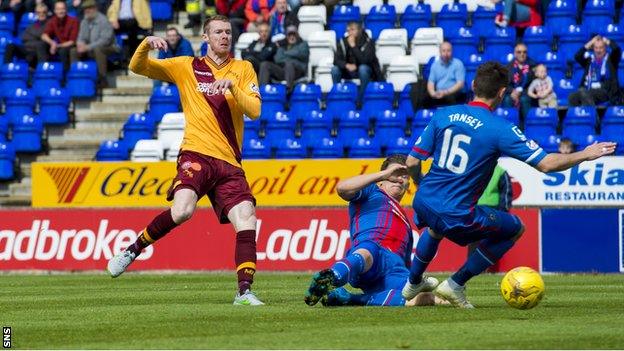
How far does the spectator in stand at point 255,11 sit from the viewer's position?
85.0 ft

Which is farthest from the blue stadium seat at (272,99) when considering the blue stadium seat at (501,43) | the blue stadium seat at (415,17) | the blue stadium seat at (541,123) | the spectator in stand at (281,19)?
the blue stadium seat at (541,123)

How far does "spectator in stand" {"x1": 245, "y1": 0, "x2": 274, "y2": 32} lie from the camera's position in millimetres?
25906

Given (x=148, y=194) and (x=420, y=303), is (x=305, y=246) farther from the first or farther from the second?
(x=420, y=303)

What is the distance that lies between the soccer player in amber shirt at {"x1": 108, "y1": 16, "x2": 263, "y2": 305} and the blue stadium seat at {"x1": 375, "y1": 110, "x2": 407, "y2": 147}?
10535 millimetres

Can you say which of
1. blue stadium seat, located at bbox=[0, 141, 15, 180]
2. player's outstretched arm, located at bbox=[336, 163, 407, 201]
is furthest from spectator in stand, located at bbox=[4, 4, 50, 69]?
player's outstretched arm, located at bbox=[336, 163, 407, 201]

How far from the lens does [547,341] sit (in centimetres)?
848

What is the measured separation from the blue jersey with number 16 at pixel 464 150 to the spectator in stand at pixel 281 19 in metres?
14.0

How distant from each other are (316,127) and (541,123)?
3.72 meters

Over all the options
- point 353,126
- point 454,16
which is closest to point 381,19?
point 454,16

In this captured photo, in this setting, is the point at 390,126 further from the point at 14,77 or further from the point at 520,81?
the point at 14,77

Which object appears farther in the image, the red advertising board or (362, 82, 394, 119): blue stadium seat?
(362, 82, 394, 119): blue stadium seat

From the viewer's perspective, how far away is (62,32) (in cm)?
2675

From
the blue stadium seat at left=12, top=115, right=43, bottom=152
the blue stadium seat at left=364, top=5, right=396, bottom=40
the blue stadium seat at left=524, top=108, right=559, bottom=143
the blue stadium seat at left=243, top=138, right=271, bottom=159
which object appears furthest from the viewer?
the blue stadium seat at left=12, top=115, right=43, bottom=152

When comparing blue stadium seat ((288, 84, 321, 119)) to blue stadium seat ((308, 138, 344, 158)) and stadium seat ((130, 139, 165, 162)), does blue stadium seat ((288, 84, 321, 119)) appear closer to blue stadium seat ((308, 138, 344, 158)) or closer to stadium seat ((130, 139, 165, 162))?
blue stadium seat ((308, 138, 344, 158))
